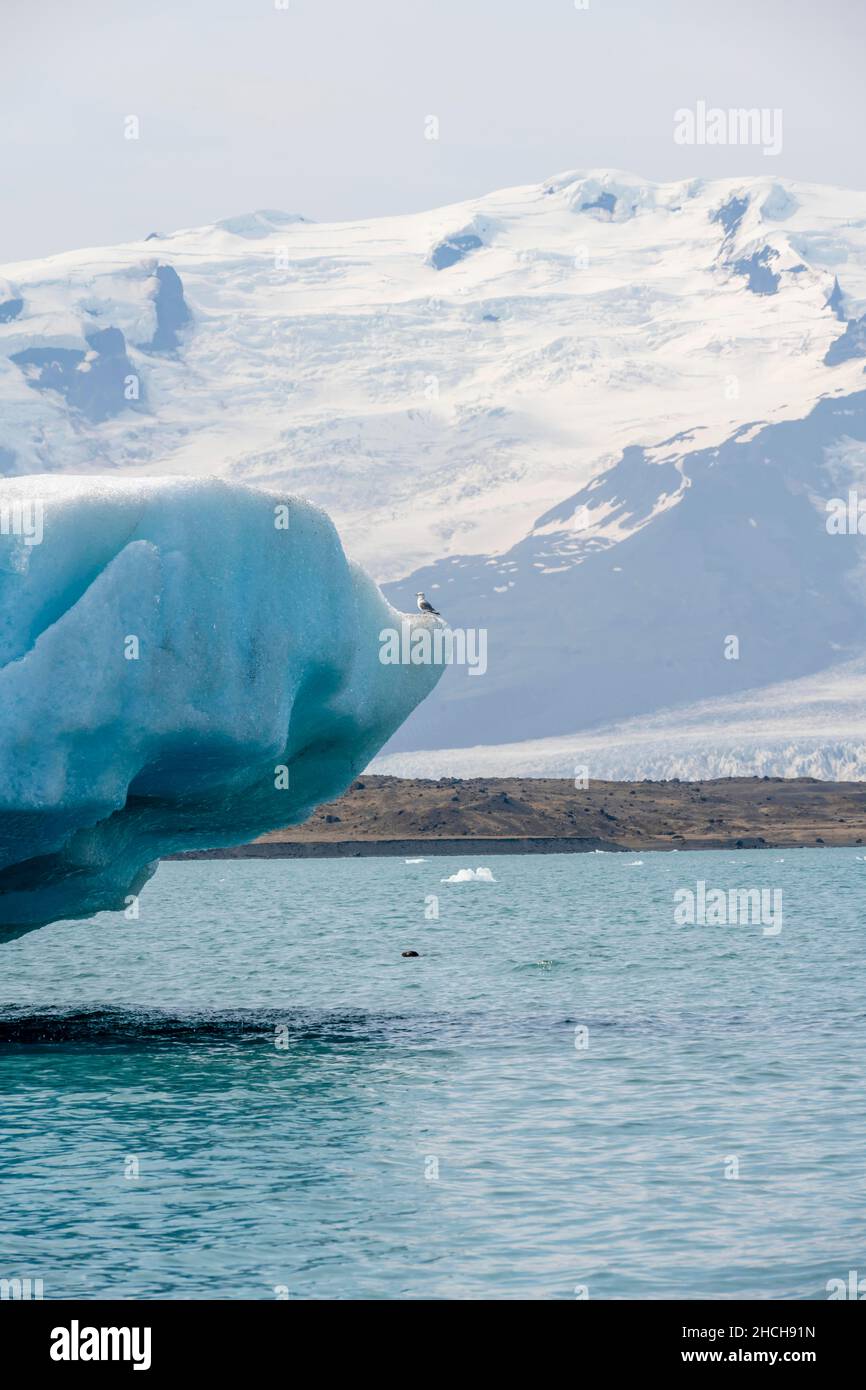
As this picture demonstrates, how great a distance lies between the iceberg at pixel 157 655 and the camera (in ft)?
93.6

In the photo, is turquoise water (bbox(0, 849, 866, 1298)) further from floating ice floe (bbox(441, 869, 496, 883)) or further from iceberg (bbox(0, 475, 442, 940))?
floating ice floe (bbox(441, 869, 496, 883))

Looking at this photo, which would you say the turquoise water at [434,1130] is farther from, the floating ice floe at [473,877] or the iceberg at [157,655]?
the floating ice floe at [473,877]

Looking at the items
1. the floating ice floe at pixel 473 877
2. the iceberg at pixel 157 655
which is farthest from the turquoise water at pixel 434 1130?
the floating ice floe at pixel 473 877

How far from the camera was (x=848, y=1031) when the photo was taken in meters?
38.1

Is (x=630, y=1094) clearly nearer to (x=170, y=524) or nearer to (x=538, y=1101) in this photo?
(x=538, y=1101)

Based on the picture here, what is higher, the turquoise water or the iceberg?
the iceberg

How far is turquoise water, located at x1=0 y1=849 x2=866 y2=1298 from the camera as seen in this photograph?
19.7 m

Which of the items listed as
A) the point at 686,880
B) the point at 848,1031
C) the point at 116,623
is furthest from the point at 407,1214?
the point at 686,880

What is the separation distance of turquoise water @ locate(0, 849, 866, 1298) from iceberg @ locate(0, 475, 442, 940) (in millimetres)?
4621

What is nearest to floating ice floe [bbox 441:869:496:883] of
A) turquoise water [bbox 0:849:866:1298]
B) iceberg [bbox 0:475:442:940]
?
turquoise water [bbox 0:849:866:1298]

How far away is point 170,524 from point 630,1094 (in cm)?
1120

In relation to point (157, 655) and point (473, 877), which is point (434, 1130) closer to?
point (157, 655)

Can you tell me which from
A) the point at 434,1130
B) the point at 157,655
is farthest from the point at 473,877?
the point at 434,1130

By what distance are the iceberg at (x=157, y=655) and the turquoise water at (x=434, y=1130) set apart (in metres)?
4.62
